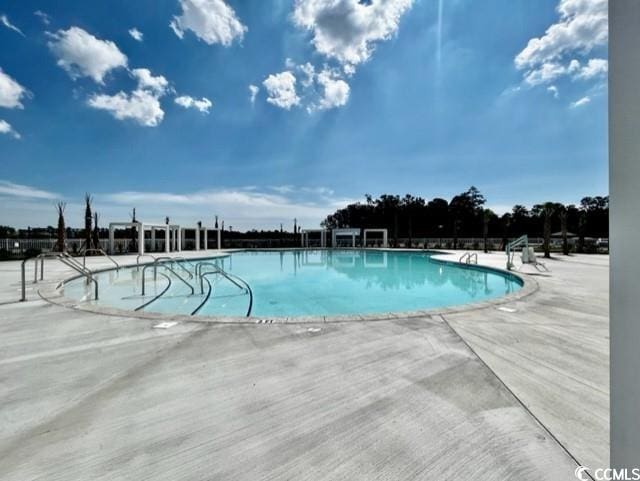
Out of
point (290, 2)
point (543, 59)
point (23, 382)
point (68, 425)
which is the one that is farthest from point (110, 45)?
point (543, 59)

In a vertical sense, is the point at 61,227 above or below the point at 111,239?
above

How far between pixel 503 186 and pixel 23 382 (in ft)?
94.8

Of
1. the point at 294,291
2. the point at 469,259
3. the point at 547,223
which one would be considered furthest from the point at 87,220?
the point at 547,223

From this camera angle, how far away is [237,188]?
25109mm

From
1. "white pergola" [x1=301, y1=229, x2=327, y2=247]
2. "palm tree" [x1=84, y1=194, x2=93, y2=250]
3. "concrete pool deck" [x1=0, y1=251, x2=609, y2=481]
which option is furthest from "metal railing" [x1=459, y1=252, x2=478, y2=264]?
"palm tree" [x1=84, y1=194, x2=93, y2=250]

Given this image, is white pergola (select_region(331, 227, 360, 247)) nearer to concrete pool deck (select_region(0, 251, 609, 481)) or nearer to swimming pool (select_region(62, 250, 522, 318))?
swimming pool (select_region(62, 250, 522, 318))

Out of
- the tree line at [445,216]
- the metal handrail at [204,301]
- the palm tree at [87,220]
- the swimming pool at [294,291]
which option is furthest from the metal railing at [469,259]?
the palm tree at [87,220]

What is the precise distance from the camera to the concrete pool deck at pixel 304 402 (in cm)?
143

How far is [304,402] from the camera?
193 cm

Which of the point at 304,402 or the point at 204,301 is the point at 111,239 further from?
the point at 304,402

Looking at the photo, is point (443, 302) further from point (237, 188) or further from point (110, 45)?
point (237, 188)

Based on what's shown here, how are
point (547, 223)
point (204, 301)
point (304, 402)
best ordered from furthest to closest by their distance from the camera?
1. point (547, 223)
2. point (204, 301)
3. point (304, 402)

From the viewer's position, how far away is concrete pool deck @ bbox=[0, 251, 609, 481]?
1428mm

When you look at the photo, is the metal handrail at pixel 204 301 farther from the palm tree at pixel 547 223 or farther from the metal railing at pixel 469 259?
the palm tree at pixel 547 223
